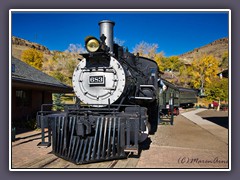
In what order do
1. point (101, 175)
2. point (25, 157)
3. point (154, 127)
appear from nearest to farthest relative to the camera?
1. point (101, 175)
2. point (25, 157)
3. point (154, 127)

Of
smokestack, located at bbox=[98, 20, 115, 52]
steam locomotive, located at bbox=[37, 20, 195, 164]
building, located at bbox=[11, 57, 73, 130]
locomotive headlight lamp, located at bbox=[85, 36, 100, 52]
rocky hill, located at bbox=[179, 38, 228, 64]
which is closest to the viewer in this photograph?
steam locomotive, located at bbox=[37, 20, 195, 164]

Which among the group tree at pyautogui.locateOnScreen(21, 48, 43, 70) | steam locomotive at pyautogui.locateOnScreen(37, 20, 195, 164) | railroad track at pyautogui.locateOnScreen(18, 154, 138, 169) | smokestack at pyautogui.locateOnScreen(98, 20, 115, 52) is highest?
tree at pyautogui.locateOnScreen(21, 48, 43, 70)

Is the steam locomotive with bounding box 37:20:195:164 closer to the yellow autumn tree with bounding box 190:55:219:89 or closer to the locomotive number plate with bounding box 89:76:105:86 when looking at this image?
the locomotive number plate with bounding box 89:76:105:86

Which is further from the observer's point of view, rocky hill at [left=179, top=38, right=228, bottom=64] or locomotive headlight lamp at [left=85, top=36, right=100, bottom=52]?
rocky hill at [left=179, top=38, right=228, bottom=64]

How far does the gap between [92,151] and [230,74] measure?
3679mm

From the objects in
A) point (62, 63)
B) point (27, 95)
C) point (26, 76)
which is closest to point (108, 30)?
point (26, 76)

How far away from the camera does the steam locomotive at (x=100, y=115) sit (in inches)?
214

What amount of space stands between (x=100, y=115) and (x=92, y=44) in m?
1.97

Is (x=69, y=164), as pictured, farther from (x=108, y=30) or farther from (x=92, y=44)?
(x=108, y=30)

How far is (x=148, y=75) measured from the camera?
9.44 m

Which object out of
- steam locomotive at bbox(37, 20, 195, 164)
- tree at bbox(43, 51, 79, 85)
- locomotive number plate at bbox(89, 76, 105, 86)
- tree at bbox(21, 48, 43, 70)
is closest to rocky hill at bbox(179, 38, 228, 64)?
steam locomotive at bbox(37, 20, 195, 164)

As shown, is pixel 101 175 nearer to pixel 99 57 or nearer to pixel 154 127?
pixel 99 57

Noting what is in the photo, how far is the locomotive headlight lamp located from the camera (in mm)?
5887
